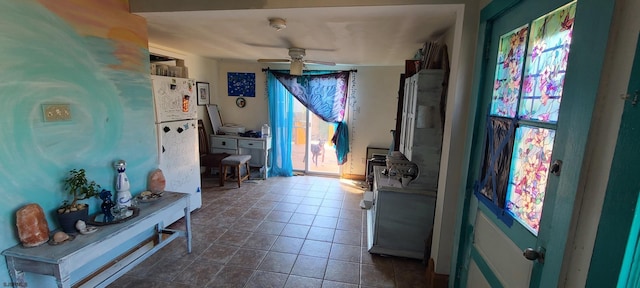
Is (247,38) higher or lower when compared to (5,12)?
higher

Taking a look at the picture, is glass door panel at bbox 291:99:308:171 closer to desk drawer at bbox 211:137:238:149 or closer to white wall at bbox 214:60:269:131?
white wall at bbox 214:60:269:131

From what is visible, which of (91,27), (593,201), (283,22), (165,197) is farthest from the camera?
(165,197)

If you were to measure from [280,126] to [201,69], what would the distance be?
5.46 feet

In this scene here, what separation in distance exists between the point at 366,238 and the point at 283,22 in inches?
88.6

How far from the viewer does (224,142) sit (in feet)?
16.1

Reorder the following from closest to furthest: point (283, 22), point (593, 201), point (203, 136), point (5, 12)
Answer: point (593, 201) < point (5, 12) < point (283, 22) < point (203, 136)

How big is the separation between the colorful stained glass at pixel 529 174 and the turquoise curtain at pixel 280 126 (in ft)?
13.6

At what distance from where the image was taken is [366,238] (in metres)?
2.91

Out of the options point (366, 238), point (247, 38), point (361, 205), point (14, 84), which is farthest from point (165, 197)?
point (361, 205)

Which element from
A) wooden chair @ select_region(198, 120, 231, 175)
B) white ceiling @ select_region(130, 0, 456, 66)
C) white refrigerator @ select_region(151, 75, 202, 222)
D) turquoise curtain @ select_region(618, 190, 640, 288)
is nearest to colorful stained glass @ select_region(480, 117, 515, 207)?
turquoise curtain @ select_region(618, 190, 640, 288)

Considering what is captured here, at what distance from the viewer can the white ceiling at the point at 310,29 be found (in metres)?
1.84

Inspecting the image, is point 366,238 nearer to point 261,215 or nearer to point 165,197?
point 261,215

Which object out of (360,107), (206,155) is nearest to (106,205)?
(206,155)

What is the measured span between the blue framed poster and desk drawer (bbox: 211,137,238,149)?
0.93 metres
